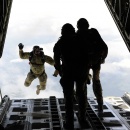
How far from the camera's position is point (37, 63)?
10.3 meters

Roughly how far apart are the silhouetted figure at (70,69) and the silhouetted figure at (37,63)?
403cm

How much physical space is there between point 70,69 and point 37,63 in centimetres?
501

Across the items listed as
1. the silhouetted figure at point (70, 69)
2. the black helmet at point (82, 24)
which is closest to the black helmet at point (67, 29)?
the silhouetted figure at point (70, 69)

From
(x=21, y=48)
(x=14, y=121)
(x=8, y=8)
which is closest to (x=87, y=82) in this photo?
(x=14, y=121)

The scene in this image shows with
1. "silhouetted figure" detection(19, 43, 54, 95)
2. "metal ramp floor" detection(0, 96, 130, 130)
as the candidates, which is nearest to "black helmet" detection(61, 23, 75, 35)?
"metal ramp floor" detection(0, 96, 130, 130)

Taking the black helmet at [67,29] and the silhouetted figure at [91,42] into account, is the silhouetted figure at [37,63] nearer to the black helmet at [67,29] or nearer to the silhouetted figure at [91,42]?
the silhouetted figure at [91,42]

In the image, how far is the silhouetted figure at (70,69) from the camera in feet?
17.5

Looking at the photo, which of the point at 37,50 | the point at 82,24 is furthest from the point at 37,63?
the point at 82,24

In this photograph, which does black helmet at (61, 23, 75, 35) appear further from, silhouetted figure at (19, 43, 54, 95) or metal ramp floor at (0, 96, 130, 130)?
silhouetted figure at (19, 43, 54, 95)

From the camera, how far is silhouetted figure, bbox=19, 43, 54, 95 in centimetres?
977

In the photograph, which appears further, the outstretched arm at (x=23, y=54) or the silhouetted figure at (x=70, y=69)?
the outstretched arm at (x=23, y=54)

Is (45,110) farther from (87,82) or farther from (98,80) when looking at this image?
(87,82)

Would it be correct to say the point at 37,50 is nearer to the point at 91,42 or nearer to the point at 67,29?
the point at 91,42

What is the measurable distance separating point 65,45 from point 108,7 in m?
2.99
